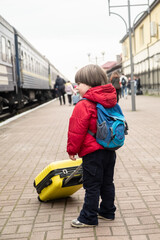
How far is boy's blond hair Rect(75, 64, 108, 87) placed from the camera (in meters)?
3.30

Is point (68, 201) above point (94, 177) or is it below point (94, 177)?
below

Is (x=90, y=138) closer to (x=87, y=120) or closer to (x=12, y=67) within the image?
(x=87, y=120)

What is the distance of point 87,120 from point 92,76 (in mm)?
411

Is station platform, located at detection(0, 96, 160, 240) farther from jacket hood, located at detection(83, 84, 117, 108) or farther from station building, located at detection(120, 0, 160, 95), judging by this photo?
station building, located at detection(120, 0, 160, 95)

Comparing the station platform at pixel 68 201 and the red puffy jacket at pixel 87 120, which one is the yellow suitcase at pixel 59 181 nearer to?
the station platform at pixel 68 201

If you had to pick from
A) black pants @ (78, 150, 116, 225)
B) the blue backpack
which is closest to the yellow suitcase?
black pants @ (78, 150, 116, 225)

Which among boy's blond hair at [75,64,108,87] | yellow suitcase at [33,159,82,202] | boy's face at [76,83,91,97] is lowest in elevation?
yellow suitcase at [33,159,82,202]

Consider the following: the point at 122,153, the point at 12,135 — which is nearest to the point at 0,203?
the point at 122,153

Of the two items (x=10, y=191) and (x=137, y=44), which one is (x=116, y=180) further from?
(x=137, y=44)

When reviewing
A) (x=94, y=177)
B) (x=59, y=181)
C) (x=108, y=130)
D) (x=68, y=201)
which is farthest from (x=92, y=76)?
A: (x=68, y=201)

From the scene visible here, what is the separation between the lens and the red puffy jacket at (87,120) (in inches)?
126

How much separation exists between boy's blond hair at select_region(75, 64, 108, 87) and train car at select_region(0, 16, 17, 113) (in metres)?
10.1

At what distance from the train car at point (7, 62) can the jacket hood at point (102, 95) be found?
10243mm

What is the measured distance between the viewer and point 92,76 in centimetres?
330
